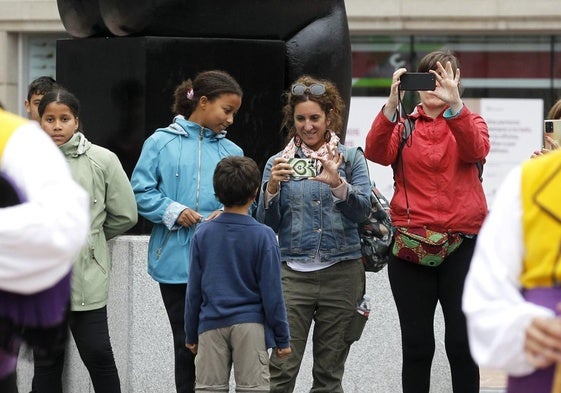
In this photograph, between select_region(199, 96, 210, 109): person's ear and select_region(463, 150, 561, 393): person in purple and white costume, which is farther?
select_region(199, 96, 210, 109): person's ear

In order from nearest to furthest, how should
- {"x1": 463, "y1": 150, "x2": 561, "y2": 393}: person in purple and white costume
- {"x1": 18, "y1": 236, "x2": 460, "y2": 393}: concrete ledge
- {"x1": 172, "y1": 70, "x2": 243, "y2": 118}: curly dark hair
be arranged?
{"x1": 463, "y1": 150, "x2": 561, "y2": 393}: person in purple and white costume → {"x1": 172, "y1": 70, "x2": 243, "y2": 118}: curly dark hair → {"x1": 18, "y1": 236, "x2": 460, "y2": 393}: concrete ledge

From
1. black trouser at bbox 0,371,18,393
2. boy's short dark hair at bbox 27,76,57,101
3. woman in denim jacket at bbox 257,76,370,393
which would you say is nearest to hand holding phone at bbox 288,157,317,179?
woman in denim jacket at bbox 257,76,370,393

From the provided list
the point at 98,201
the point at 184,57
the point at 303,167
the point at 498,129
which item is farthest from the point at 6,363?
the point at 498,129

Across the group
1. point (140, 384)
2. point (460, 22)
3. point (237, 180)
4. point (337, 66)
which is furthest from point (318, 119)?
point (460, 22)

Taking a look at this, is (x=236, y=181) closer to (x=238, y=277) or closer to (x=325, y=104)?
(x=238, y=277)

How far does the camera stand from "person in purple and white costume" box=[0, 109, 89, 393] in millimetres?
2990

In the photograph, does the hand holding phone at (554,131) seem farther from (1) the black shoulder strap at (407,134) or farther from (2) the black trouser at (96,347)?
(2) the black trouser at (96,347)

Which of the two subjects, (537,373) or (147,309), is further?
(147,309)

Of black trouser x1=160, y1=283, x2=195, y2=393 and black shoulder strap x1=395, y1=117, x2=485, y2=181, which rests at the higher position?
black shoulder strap x1=395, y1=117, x2=485, y2=181

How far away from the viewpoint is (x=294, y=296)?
21.0 feet

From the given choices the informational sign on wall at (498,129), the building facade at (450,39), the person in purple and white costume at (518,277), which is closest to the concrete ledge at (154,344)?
the person in purple and white costume at (518,277)

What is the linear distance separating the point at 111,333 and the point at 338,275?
171cm

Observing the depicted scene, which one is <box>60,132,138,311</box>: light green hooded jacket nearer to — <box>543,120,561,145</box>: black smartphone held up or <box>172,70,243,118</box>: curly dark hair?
<box>172,70,243,118</box>: curly dark hair

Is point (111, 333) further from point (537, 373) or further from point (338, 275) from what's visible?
point (537, 373)
